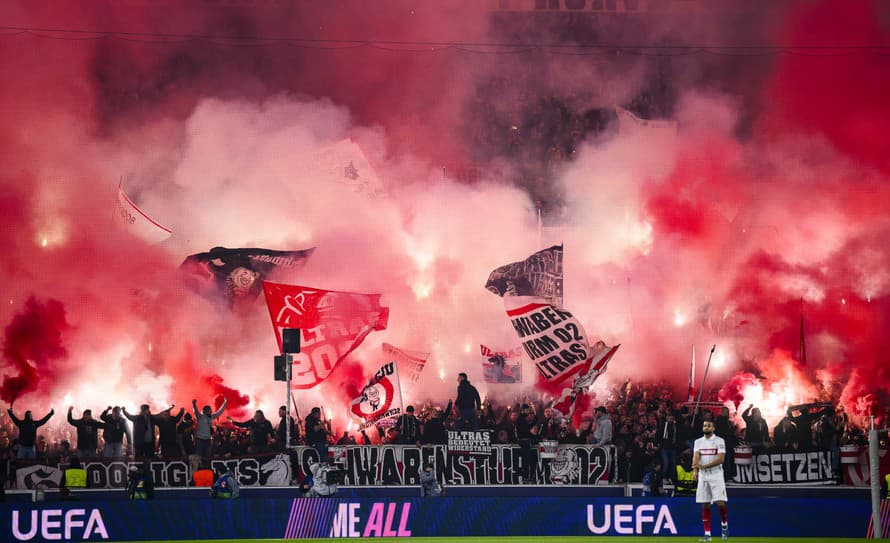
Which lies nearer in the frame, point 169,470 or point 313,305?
point 169,470

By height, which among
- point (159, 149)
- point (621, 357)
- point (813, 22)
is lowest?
point (621, 357)

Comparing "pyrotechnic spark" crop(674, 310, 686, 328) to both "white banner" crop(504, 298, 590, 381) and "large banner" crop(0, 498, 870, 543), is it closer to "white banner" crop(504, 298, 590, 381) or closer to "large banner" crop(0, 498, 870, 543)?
"white banner" crop(504, 298, 590, 381)

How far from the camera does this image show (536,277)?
27.3 metres

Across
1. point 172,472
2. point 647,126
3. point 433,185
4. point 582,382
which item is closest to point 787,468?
point 582,382

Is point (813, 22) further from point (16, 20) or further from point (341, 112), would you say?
point (16, 20)

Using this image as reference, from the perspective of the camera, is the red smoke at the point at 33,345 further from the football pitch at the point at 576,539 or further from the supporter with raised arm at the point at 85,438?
the football pitch at the point at 576,539

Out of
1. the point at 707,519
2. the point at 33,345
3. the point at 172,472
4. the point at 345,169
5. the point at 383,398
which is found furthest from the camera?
the point at 345,169

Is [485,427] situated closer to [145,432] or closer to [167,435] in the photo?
[167,435]

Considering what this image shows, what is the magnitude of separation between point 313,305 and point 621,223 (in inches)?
340

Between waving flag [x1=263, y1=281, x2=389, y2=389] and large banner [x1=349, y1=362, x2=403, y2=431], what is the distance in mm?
2212

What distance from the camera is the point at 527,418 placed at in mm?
22203

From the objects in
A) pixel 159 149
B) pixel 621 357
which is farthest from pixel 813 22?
pixel 159 149

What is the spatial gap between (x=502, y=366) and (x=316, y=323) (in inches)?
192

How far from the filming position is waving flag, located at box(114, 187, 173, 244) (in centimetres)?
2739
